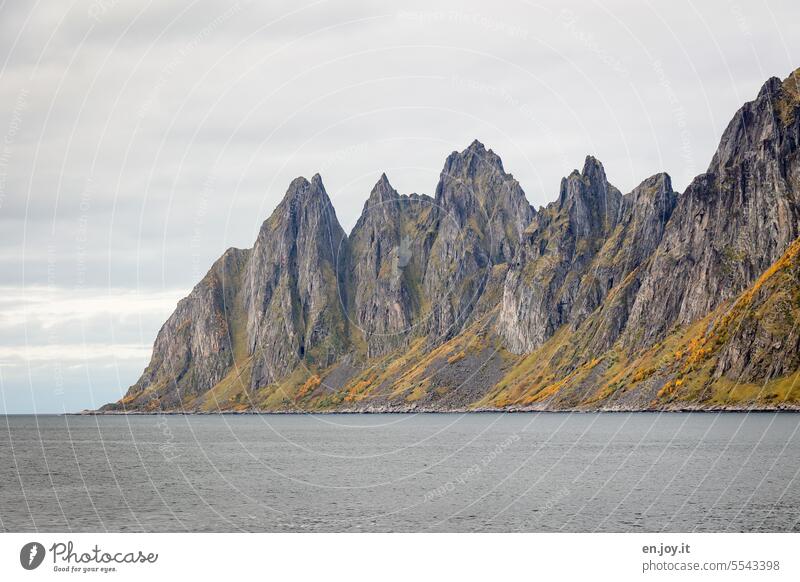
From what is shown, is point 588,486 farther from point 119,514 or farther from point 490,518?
point 119,514

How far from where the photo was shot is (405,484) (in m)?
125

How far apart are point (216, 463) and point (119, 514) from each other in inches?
2984

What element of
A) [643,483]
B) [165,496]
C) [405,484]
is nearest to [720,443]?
[643,483]

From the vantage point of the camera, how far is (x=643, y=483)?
12006 cm

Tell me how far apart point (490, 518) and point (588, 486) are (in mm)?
30485
